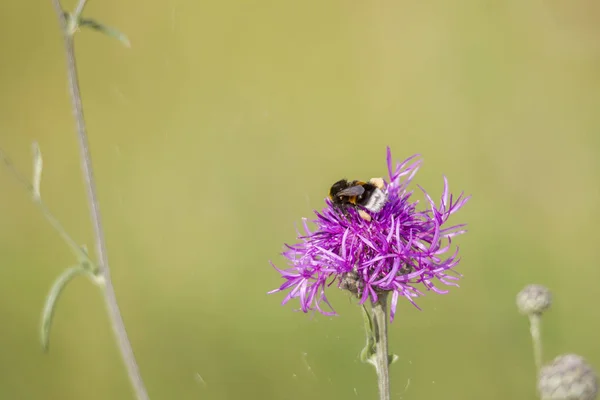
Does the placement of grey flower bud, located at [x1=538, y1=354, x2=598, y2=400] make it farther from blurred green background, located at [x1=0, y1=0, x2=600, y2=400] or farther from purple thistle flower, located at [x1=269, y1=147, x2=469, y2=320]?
blurred green background, located at [x1=0, y1=0, x2=600, y2=400]

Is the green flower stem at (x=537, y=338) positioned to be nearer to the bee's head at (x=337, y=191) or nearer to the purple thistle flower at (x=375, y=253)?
the purple thistle flower at (x=375, y=253)

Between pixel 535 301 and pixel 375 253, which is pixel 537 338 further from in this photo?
pixel 375 253

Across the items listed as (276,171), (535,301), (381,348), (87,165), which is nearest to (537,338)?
(535,301)

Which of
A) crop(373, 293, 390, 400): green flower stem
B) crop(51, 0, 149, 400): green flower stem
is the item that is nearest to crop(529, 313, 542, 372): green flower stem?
crop(373, 293, 390, 400): green flower stem

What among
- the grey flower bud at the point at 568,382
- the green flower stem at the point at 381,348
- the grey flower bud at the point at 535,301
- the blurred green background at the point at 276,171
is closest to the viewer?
the grey flower bud at the point at 568,382

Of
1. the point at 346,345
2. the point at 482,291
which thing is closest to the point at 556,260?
the point at 482,291

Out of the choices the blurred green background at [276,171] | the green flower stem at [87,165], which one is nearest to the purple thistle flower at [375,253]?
the green flower stem at [87,165]

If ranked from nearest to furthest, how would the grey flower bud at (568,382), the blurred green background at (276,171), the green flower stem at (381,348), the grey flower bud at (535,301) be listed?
the grey flower bud at (568,382), the green flower stem at (381,348), the grey flower bud at (535,301), the blurred green background at (276,171)
